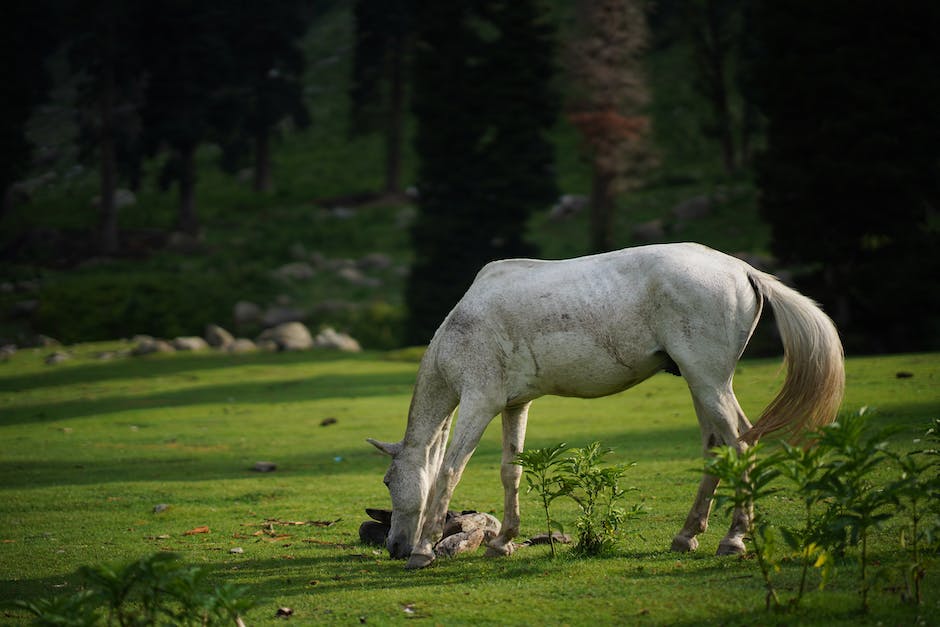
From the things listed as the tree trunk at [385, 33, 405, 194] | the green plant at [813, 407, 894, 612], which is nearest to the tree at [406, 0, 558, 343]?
the tree trunk at [385, 33, 405, 194]

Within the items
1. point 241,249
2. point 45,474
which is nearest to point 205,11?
point 241,249

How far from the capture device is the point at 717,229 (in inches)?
1718

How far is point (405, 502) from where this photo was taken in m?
8.85

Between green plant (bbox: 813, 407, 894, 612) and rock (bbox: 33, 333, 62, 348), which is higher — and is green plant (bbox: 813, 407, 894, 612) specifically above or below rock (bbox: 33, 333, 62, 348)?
above

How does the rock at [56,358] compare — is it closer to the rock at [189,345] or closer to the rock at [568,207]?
the rock at [189,345]

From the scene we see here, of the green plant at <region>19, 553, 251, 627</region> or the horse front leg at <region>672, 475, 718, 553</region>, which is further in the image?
the horse front leg at <region>672, 475, 718, 553</region>

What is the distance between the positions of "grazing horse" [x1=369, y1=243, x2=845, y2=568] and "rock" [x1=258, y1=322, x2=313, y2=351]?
23282mm

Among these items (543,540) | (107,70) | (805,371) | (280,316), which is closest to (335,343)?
(280,316)

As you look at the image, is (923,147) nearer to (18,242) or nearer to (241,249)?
(241,249)

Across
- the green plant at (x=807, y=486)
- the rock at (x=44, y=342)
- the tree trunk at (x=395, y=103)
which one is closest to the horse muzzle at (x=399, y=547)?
the green plant at (x=807, y=486)

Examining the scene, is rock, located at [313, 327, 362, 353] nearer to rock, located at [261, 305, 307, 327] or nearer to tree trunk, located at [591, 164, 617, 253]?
rock, located at [261, 305, 307, 327]

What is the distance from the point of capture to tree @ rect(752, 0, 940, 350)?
24.8 meters

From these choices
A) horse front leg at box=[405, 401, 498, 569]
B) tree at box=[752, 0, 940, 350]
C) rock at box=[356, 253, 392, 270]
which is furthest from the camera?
rock at box=[356, 253, 392, 270]

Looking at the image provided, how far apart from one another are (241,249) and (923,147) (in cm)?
3247
